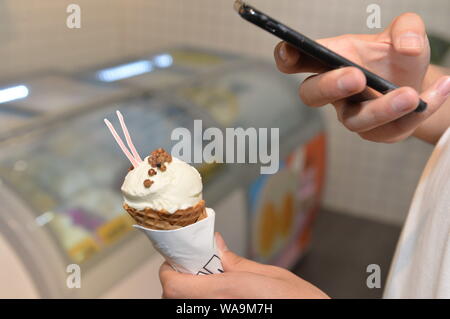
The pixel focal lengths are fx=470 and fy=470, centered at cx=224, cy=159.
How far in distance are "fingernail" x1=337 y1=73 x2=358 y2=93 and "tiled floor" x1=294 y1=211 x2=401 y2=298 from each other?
6.67 feet

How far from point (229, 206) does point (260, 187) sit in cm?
26

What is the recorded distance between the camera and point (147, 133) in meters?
1.76

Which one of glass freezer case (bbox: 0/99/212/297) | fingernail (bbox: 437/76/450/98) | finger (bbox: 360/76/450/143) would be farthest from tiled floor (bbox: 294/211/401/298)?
fingernail (bbox: 437/76/450/98)

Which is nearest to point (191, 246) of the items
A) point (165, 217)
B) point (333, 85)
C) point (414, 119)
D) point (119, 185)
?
point (165, 217)

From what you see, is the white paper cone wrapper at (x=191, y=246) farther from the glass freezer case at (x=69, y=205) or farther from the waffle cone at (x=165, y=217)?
the glass freezer case at (x=69, y=205)

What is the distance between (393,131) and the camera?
0.93m

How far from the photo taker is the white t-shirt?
0.88 m

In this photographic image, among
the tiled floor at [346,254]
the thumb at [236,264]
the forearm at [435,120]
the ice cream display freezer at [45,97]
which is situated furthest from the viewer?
the tiled floor at [346,254]

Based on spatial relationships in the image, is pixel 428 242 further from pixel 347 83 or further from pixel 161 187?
pixel 161 187

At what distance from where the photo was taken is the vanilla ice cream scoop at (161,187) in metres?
0.79

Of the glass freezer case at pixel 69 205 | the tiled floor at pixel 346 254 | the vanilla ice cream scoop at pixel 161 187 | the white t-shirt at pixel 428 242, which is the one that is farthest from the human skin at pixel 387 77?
the tiled floor at pixel 346 254

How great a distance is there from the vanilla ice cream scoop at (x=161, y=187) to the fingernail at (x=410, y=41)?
469 mm

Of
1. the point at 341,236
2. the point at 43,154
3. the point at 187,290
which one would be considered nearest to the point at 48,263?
the point at 43,154
